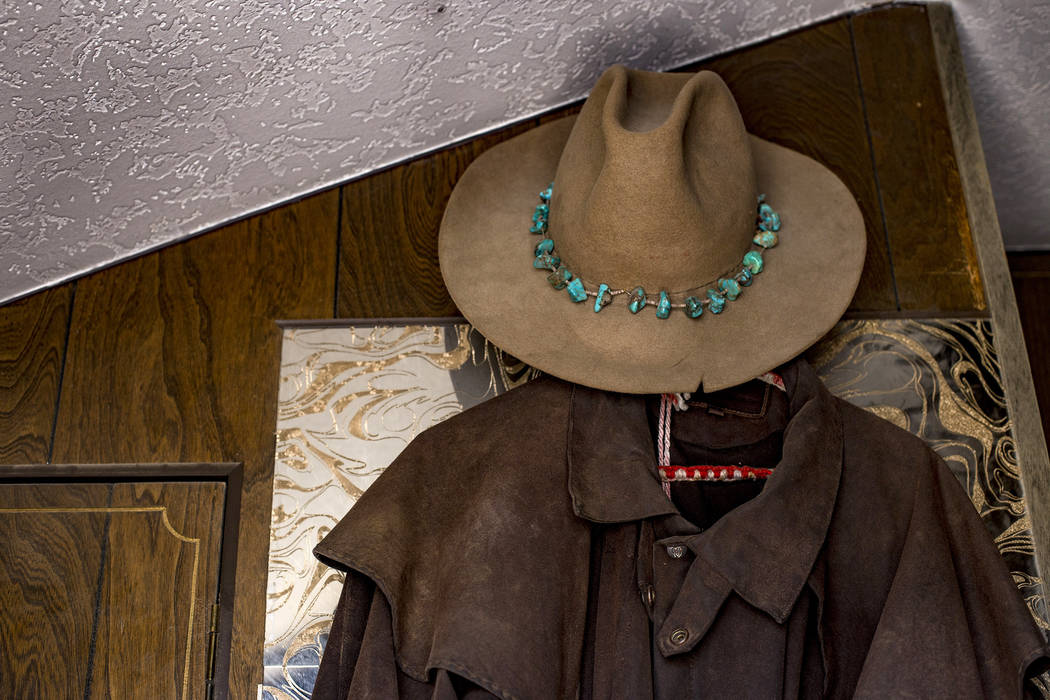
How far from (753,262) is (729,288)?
0.06 metres

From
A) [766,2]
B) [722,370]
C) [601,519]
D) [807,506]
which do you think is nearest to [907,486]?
[807,506]

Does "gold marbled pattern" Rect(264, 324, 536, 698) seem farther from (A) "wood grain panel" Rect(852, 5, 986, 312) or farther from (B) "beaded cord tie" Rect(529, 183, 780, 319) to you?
(A) "wood grain panel" Rect(852, 5, 986, 312)

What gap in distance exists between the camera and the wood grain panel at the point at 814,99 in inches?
66.0

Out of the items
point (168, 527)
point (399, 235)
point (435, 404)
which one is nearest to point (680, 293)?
point (435, 404)

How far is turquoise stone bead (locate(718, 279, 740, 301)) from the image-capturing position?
1.30 metres

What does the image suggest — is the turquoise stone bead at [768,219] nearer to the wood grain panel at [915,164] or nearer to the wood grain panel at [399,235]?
the wood grain panel at [915,164]

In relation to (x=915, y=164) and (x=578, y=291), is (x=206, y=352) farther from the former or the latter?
(x=915, y=164)

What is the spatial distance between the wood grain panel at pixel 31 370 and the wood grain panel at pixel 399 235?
432 millimetres

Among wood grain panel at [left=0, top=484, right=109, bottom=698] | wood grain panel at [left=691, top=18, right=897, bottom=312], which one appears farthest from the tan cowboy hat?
wood grain panel at [left=0, top=484, right=109, bottom=698]

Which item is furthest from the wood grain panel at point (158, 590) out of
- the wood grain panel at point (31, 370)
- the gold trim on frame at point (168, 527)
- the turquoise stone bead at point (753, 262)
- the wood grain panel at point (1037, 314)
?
the wood grain panel at point (1037, 314)

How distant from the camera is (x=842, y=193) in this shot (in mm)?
1438

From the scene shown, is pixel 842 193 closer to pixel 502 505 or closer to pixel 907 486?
pixel 907 486

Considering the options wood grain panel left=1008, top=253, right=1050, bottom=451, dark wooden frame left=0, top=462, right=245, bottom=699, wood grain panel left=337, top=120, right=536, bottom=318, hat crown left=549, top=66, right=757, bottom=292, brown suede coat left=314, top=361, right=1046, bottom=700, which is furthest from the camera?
wood grain panel left=1008, top=253, right=1050, bottom=451

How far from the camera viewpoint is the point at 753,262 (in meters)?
1.32
